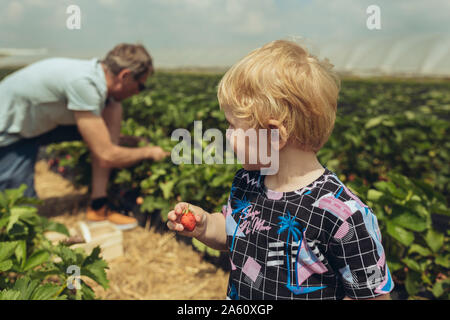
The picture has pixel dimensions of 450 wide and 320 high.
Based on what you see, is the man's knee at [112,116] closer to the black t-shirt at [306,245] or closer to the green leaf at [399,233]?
the black t-shirt at [306,245]

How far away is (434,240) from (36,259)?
6.09 ft

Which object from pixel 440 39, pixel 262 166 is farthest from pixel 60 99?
pixel 440 39

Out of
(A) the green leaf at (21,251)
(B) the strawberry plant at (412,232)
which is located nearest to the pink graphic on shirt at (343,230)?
(B) the strawberry plant at (412,232)

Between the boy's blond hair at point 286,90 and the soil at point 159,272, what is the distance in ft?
3.88

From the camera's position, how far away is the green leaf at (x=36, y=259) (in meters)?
1.53

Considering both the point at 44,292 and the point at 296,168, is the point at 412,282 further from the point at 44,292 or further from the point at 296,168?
the point at 44,292

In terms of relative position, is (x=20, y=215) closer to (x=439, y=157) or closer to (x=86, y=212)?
(x=86, y=212)

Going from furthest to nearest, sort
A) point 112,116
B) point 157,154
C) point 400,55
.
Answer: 1. point 400,55
2. point 112,116
3. point 157,154

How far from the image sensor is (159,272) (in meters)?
2.44

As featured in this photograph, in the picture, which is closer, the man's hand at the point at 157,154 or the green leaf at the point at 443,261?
the green leaf at the point at 443,261

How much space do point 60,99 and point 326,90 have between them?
2305 millimetres

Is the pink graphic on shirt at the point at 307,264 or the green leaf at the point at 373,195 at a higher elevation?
the pink graphic on shirt at the point at 307,264

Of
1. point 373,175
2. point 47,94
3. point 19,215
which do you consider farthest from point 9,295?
point 373,175

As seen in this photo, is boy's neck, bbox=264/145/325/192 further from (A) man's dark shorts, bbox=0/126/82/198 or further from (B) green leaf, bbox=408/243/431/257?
(A) man's dark shorts, bbox=0/126/82/198
